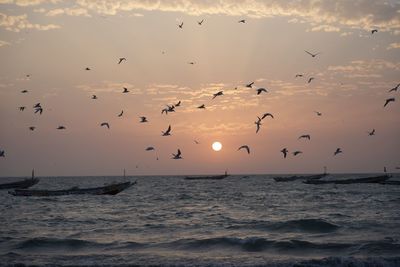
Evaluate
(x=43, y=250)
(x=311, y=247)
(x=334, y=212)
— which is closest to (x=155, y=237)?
(x=43, y=250)

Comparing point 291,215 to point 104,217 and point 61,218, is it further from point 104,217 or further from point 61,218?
point 61,218

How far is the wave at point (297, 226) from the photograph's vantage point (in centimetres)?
2948

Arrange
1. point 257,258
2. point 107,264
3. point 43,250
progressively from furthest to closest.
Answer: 1. point 43,250
2. point 257,258
3. point 107,264

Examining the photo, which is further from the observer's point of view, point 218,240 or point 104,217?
point 104,217

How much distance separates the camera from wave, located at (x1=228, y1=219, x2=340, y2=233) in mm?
29484

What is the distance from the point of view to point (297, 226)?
30734mm

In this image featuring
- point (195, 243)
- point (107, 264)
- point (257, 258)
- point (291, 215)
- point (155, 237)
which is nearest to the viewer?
point (107, 264)

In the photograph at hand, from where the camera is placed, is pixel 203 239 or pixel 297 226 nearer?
pixel 203 239

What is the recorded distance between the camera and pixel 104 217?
37.3m

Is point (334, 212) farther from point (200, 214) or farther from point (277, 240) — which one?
point (277, 240)

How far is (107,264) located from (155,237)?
7.72 m

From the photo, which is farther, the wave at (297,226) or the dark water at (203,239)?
the wave at (297,226)

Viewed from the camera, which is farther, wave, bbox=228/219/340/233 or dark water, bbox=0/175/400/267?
wave, bbox=228/219/340/233

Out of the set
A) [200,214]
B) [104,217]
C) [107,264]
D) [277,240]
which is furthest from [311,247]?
[104,217]
